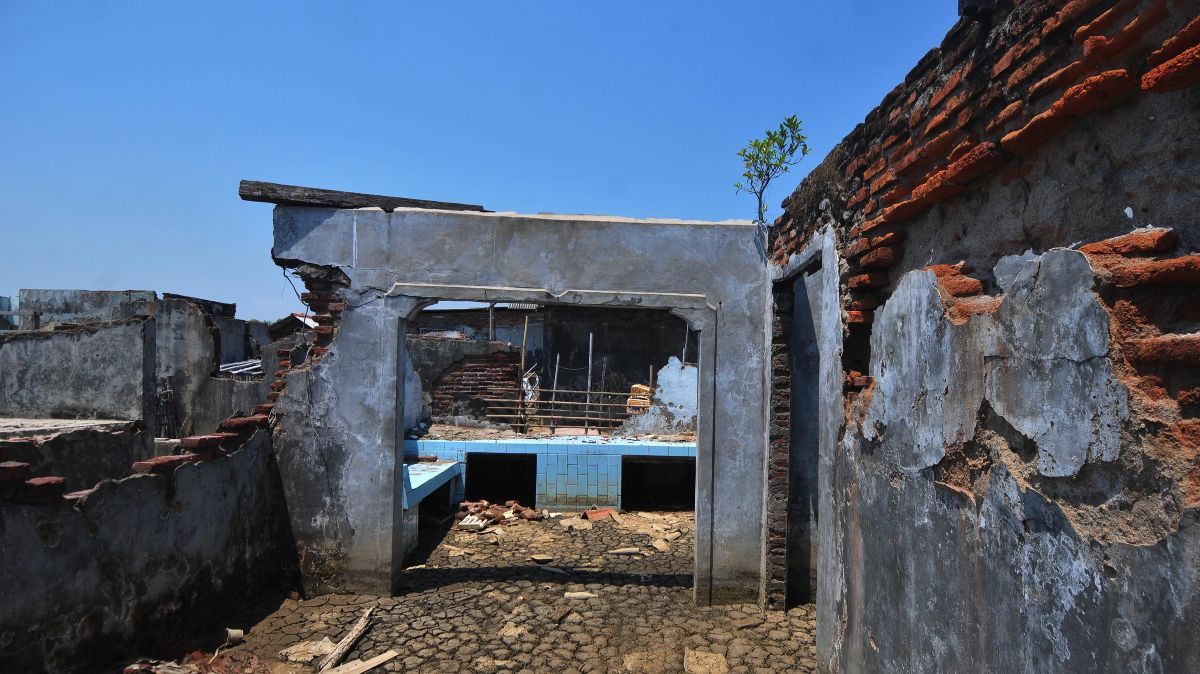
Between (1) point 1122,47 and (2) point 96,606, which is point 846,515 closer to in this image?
(1) point 1122,47

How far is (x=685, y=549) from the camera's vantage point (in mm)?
7008

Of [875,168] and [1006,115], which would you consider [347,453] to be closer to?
[875,168]

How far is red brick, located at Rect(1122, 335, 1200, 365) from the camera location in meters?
1.37

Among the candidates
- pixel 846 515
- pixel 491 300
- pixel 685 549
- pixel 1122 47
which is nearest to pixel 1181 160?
pixel 1122 47

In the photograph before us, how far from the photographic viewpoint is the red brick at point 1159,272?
139 centimetres

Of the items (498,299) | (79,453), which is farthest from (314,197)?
(79,453)

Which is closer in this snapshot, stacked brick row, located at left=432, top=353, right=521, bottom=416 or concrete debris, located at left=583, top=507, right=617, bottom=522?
concrete debris, located at left=583, top=507, right=617, bottom=522

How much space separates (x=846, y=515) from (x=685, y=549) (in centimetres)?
405

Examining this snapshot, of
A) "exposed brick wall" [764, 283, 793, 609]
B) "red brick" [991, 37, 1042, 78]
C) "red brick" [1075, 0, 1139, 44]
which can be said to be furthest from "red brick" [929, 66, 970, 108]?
"exposed brick wall" [764, 283, 793, 609]

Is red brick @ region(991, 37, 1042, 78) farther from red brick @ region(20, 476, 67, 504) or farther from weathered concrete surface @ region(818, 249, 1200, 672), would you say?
red brick @ region(20, 476, 67, 504)

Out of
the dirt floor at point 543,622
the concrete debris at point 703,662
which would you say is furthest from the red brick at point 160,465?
the concrete debris at point 703,662

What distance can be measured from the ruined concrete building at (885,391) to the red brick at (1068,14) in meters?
0.01

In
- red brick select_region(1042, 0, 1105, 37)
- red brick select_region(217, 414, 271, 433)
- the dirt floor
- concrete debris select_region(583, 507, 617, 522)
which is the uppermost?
red brick select_region(1042, 0, 1105, 37)

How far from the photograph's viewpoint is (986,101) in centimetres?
217
